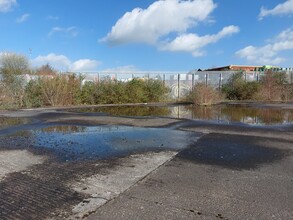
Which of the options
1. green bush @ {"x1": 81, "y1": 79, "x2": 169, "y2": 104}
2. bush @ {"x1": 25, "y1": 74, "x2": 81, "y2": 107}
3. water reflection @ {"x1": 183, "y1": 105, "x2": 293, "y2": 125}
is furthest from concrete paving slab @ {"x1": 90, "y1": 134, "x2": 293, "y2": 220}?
green bush @ {"x1": 81, "y1": 79, "x2": 169, "y2": 104}

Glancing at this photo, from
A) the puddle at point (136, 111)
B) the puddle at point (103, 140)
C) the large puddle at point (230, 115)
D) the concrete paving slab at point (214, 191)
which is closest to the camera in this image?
the concrete paving slab at point (214, 191)

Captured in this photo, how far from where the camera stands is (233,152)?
720 centimetres

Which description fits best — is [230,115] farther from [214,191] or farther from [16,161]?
[16,161]

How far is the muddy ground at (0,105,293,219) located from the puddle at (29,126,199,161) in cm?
2

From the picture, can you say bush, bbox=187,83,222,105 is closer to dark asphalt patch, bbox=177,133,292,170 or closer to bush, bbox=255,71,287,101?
bush, bbox=255,71,287,101

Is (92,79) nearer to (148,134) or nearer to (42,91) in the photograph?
(42,91)

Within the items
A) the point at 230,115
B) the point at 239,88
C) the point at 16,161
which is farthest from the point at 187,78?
the point at 16,161

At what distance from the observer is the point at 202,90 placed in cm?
2177

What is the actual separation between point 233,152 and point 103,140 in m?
3.52

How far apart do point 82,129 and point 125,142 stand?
115 inches

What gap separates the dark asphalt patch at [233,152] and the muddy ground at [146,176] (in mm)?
21

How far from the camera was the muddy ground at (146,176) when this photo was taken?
4.03 m

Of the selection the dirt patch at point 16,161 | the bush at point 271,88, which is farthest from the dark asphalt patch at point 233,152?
the bush at point 271,88

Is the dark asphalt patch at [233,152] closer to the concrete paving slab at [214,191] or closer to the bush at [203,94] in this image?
the concrete paving slab at [214,191]
